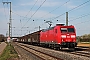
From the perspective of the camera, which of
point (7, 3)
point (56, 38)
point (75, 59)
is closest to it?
point (75, 59)

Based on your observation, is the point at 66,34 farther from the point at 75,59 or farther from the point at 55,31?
the point at 75,59

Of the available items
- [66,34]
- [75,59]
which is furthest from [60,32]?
[75,59]

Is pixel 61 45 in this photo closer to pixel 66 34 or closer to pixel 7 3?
pixel 66 34

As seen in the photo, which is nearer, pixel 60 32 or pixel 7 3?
pixel 60 32

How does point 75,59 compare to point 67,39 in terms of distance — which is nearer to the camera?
point 75,59

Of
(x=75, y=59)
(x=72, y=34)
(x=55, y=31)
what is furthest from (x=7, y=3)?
(x=75, y=59)

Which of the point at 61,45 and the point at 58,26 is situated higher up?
the point at 58,26

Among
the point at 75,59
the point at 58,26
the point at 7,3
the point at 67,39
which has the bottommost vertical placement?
the point at 75,59

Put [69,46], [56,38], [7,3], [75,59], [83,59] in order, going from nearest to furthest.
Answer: [83,59], [75,59], [69,46], [56,38], [7,3]

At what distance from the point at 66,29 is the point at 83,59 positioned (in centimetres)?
1221

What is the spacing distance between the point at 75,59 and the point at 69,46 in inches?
379

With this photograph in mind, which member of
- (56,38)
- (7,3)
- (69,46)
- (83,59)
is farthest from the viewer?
(7,3)

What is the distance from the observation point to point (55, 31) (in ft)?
107

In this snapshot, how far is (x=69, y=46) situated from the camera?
29.8 metres
